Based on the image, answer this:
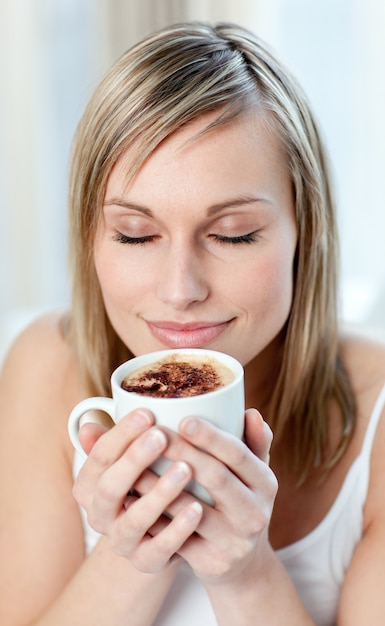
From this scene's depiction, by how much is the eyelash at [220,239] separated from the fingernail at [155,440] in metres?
0.42

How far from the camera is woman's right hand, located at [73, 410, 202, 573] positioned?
3.08 ft

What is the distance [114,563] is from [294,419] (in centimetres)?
49

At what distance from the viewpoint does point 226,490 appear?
98 cm

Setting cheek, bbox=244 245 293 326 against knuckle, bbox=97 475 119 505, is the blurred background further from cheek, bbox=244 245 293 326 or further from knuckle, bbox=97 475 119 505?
knuckle, bbox=97 475 119 505

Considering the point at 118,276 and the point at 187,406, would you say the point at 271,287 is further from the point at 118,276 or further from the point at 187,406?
the point at 187,406

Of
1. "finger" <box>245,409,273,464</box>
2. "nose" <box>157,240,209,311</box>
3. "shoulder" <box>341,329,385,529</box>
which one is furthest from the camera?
"shoulder" <box>341,329,385,529</box>

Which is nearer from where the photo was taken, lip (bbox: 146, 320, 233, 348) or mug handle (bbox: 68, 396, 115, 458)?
mug handle (bbox: 68, 396, 115, 458)

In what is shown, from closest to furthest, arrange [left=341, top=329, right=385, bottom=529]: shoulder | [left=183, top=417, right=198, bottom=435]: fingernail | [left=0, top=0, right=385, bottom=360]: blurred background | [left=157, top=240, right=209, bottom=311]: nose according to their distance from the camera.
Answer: [left=183, top=417, right=198, bottom=435]: fingernail, [left=157, top=240, right=209, bottom=311]: nose, [left=341, top=329, right=385, bottom=529]: shoulder, [left=0, top=0, right=385, bottom=360]: blurred background

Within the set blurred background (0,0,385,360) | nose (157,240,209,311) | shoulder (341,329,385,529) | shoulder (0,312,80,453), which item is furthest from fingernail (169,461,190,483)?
blurred background (0,0,385,360)

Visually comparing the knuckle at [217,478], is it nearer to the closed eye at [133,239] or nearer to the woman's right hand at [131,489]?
the woman's right hand at [131,489]

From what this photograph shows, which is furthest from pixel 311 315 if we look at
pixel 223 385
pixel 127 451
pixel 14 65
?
pixel 14 65

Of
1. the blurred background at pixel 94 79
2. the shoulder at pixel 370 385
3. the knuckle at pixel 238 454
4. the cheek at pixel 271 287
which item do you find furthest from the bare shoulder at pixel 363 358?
the blurred background at pixel 94 79

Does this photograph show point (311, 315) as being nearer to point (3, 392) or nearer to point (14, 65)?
point (3, 392)

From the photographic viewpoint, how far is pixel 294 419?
5.31ft
